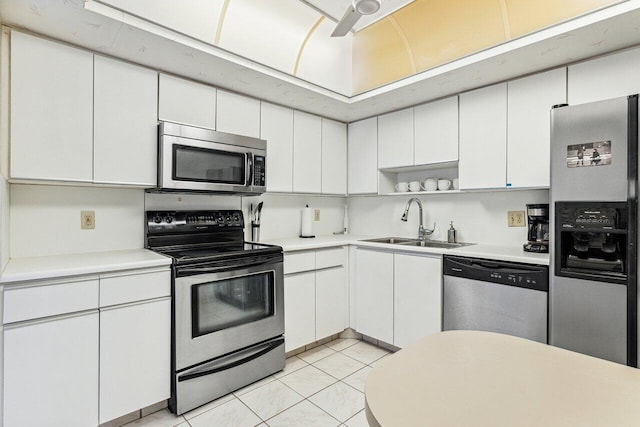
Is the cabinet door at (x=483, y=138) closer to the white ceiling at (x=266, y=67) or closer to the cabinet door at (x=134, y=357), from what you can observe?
the white ceiling at (x=266, y=67)

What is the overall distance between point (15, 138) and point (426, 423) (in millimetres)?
2301

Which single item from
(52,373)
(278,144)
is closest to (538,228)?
(278,144)

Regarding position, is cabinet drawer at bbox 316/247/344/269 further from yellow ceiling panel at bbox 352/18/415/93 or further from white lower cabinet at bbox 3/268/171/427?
yellow ceiling panel at bbox 352/18/415/93

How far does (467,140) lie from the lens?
264 centimetres

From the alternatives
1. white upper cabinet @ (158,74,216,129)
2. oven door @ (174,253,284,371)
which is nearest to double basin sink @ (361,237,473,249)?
oven door @ (174,253,284,371)

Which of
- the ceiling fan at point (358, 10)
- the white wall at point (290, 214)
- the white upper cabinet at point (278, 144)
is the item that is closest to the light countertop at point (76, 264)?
the white wall at point (290, 214)

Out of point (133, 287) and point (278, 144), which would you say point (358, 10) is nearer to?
point (278, 144)

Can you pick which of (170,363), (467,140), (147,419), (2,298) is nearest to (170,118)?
(2,298)

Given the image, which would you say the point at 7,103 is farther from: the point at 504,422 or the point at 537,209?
the point at 537,209

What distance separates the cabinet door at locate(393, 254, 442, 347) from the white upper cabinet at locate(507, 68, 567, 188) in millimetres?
850

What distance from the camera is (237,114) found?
268 cm

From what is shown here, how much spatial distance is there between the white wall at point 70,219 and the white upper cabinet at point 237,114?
0.82 meters

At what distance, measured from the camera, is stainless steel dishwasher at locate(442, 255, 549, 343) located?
197cm

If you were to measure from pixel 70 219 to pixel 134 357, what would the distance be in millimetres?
981
